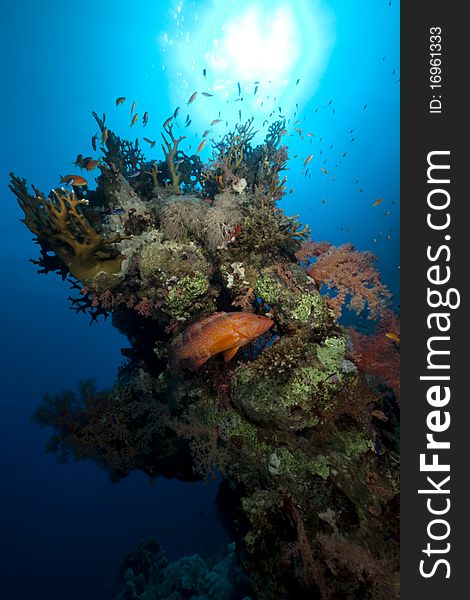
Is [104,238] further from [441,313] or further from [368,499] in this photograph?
[368,499]

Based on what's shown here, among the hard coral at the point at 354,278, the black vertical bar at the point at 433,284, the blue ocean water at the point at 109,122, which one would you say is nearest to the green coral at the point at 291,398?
the hard coral at the point at 354,278

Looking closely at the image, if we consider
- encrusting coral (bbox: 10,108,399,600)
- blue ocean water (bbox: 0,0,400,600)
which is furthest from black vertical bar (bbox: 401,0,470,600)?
blue ocean water (bbox: 0,0,400,600)

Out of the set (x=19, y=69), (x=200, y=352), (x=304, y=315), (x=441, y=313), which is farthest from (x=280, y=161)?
(x=19, y=69)

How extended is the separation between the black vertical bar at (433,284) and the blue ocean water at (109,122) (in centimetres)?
921

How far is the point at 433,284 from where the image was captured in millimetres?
2492

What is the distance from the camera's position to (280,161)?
6898mm

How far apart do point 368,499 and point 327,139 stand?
98.1m

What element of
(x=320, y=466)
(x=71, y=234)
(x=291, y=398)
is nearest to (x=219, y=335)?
(x=291, y=398)

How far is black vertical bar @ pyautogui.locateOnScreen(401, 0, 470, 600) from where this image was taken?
225 cm

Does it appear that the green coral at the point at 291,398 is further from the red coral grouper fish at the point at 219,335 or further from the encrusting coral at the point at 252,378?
the red coral grouper fish at the point at 219,335

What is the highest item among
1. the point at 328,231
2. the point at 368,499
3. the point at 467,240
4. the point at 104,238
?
the point at 328,231

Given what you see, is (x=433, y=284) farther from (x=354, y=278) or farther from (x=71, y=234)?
(x=71, y=234)

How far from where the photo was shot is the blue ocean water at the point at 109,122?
82.0ft

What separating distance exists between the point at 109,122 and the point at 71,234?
6671 centimetres
